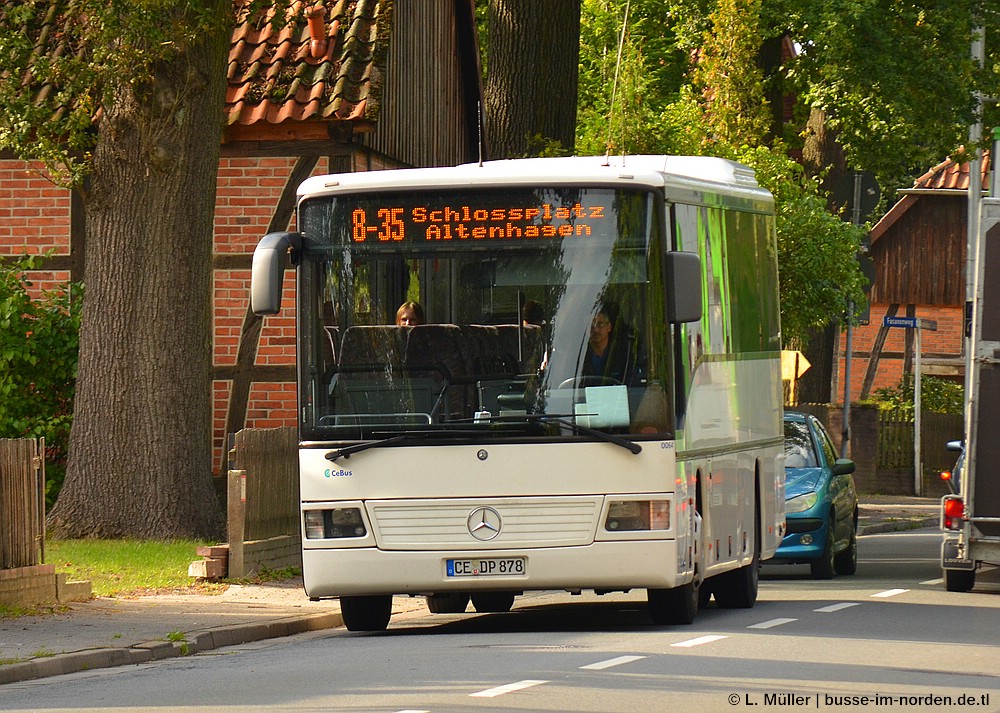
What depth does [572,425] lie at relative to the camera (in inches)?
539

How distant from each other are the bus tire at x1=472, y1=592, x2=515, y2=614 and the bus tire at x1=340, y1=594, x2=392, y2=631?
1503mm

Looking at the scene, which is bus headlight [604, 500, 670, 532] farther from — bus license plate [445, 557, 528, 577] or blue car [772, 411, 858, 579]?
blue car [772, 411, 858, 579]

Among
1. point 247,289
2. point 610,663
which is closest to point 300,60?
point 247,289

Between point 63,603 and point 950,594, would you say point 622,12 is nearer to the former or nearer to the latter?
point 950,594

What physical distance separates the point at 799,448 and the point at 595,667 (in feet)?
32.5

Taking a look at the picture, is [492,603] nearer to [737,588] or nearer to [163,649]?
[737,588]

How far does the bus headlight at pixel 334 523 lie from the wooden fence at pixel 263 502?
12.9 ft

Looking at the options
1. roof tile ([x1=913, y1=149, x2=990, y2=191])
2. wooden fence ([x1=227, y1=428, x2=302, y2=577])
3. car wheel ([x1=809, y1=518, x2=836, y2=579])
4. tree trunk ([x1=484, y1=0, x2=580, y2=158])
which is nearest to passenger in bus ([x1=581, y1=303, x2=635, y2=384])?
wooden fence ([x1=227, y1=428, x2=302, y2=577])

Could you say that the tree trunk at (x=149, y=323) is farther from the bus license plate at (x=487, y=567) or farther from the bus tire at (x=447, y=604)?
the bus license plate at (x=487, y=567)

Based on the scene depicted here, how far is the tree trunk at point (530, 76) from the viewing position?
25.4 metres

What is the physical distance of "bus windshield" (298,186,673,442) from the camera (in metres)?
13.7

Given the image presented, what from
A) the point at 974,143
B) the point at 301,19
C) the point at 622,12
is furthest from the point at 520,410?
the point at 622,12

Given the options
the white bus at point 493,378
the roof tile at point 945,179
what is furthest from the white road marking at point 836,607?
the roof tile at point 945,179

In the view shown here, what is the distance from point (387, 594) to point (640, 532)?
1749 mm
